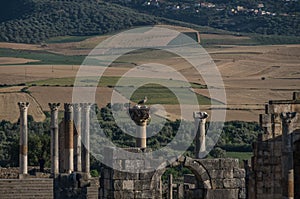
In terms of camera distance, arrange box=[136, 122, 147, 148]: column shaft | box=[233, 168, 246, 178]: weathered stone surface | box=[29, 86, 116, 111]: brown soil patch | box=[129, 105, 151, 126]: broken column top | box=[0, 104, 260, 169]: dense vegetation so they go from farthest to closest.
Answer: box=[29, 86, 116, 111]: brown soil patch
box=[0, 104, 260, 169]: dense vegetation
box=[136, 122, 147, 148]: column shaft
box=[129, 105, 151, 126]: broken column top
box=[233, 168, 246, 178]: weathered stone surface

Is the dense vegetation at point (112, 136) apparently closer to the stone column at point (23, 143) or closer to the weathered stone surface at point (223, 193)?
the stone column at point (23, 143)

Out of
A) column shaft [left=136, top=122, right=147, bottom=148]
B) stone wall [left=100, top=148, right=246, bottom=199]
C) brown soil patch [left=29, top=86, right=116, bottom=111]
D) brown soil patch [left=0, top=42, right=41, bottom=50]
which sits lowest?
stone wall [left=100, top=148, right=246, bottom=199]

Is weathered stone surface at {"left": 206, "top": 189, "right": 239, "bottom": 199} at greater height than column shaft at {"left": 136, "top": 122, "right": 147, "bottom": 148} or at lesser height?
lesser

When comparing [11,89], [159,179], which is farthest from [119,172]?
[11,89]

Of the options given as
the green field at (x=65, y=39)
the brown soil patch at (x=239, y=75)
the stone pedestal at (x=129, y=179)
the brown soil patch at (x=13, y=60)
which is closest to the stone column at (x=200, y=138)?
the stone pedestal at (x=129, y=179)

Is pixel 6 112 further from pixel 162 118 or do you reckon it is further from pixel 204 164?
pixel 204 164

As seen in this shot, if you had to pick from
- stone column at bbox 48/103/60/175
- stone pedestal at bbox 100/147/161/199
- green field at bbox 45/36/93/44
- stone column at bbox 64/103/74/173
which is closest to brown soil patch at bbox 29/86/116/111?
stone column at bbox 48/103/60/175

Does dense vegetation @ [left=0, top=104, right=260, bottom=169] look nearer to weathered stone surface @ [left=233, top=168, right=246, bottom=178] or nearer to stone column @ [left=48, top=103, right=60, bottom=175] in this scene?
stone column @ [left=48, top=103, right=60, bottom=175]
